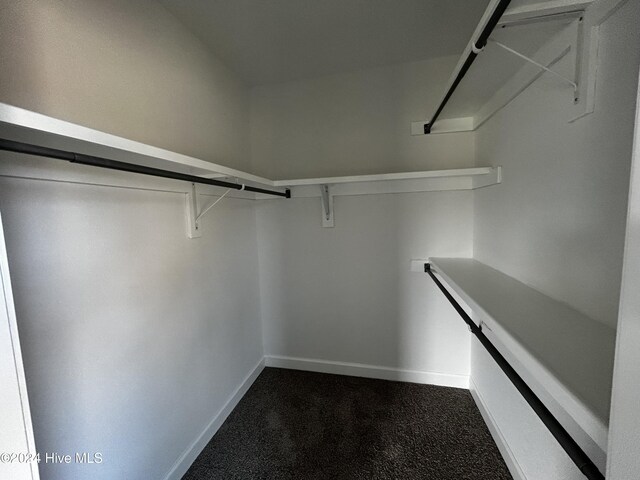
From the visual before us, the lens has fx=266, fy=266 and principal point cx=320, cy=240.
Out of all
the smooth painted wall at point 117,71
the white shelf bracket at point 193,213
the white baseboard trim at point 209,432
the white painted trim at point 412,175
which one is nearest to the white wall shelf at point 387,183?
the white painted trim at point 412,175

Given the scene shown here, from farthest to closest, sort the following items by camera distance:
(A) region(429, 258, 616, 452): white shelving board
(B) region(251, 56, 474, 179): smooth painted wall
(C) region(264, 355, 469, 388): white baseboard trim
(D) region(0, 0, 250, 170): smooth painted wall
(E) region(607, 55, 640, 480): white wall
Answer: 1. (C) region(264, 355, 469, 388): white baseboard trim
2. (B) region(251, 56, 474, 179): smooth painted wall
3. (D) region(0, 0, 250, 170): smooth painted wall
4. (A) region(429, 258, 616, 452): white shelving board
5. (E) region(607, 55, 640, 480): white wall

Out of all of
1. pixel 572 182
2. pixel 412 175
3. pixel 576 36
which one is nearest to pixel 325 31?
pixel 412 175

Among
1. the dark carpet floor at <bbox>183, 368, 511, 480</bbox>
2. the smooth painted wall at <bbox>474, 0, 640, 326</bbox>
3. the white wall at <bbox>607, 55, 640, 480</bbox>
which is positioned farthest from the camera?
the dark carpet floor at <bbox>183, 368, 511, 480</bbox>

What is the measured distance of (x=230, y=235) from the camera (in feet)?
6.00

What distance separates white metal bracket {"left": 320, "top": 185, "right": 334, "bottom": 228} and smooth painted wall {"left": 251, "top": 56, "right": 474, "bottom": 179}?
0.18 meters

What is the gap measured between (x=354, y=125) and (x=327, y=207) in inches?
25.1

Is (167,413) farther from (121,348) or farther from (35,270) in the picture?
(35,270)

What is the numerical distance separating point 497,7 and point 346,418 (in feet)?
6.59

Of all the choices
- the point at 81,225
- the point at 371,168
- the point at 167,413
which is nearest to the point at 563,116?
the point at 371,168

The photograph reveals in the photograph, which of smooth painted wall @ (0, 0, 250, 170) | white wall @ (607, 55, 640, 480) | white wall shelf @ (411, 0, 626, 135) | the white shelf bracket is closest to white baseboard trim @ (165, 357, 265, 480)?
the white shelf bracket

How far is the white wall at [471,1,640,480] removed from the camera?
68 cm

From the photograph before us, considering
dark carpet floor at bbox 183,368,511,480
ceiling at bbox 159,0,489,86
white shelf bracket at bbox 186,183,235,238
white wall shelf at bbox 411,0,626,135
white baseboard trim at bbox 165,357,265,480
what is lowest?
dark carpet floor at bbox 183,368,511,480

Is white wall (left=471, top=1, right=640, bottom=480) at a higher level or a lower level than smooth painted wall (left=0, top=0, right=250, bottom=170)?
lower

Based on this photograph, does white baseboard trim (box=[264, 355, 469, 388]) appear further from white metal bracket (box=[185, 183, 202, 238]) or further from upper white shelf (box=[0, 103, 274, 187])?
upper white shelf (box=[0, 103, 274, 187])
